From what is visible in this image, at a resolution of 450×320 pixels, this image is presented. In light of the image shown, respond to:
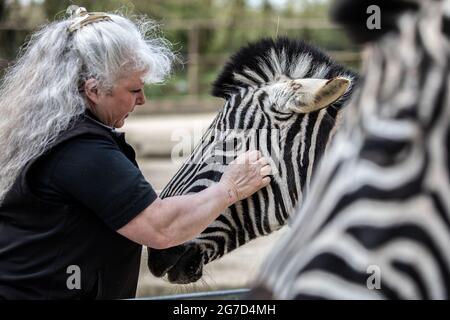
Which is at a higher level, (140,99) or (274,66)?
(274,66)

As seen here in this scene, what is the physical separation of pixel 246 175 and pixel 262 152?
142 mm

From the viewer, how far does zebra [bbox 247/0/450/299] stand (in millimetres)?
714

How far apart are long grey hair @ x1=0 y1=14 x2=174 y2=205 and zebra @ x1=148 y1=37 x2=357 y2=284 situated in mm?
392

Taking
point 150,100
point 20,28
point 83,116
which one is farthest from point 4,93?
point 150,100

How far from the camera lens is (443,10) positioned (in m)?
0.72

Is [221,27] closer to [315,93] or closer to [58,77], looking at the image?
[315,93]

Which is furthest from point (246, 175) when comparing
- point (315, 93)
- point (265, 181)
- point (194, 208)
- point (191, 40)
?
point (191, 40)

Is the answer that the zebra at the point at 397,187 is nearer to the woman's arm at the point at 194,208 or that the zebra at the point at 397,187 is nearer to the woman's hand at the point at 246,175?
the woman's arm at the point at 194,208

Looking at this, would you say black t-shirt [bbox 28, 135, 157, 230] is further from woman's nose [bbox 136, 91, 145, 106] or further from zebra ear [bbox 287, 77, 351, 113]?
zebra ear [bbox 287, 77, 351, 113]

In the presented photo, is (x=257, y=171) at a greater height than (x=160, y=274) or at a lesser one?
greater

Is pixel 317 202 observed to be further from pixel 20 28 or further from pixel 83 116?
pixel 20 28

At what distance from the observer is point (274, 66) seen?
2.63 meters

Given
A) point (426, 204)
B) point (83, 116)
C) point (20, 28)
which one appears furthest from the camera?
point (20, 28)
